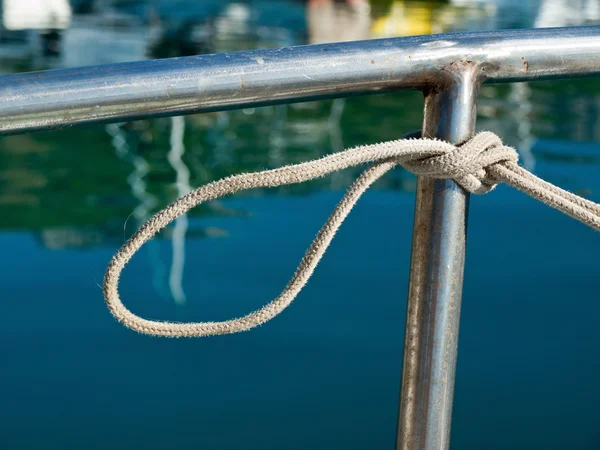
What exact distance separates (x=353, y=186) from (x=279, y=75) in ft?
0.47

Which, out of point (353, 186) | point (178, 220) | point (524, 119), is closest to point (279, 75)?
point (353, 186)

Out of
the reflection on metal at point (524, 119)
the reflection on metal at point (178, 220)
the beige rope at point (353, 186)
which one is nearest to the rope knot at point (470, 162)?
the beige rope at point (353, 186)

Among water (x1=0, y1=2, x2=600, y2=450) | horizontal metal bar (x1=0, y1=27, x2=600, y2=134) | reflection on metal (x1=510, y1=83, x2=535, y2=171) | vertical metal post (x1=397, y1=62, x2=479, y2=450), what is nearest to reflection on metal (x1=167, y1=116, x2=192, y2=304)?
water (x1=0, y1=2, x2=600, y2=450)

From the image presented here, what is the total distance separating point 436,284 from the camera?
0.86m

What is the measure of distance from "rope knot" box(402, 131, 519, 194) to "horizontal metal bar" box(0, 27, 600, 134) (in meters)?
0.07

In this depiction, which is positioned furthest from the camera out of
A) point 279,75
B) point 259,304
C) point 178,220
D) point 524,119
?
point 524,119

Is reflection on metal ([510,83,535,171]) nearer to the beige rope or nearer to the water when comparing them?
the water

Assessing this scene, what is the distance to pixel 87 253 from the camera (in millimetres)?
3686

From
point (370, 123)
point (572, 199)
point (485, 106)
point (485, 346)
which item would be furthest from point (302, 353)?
point (485, 106)

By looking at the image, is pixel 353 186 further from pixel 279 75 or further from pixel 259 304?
pixel 259 304

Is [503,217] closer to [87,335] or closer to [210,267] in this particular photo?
[210,267]

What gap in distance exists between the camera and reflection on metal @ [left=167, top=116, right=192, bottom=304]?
336cm

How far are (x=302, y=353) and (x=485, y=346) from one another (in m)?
0.66

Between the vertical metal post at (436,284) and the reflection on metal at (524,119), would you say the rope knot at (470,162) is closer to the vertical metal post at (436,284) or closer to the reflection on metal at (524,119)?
the vertical metal post at (436,284)
